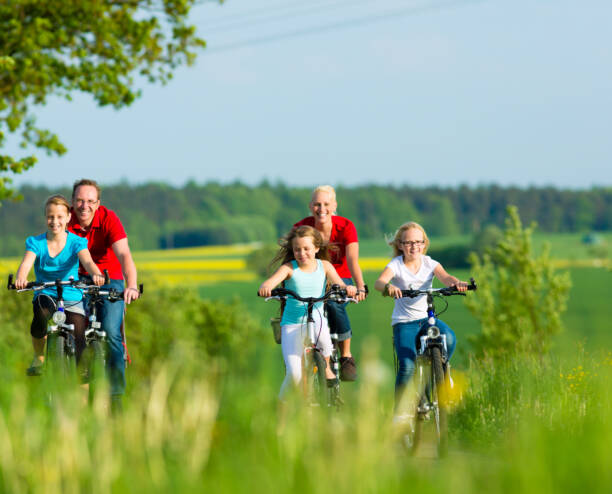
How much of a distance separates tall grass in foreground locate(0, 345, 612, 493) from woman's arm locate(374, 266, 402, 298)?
8.33 feet

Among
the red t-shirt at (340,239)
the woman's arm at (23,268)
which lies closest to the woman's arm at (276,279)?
the red t-shirt at (340,239)

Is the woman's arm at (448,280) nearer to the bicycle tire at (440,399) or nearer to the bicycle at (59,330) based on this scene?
the bicycle tire at (440,399)

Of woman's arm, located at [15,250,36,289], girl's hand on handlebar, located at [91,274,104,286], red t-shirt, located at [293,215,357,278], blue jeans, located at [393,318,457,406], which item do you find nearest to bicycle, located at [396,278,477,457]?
blue jeans, located at [393,318,457,406]

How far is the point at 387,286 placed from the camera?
6.82 metres

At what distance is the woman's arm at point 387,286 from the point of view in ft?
22.1

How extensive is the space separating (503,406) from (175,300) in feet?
127

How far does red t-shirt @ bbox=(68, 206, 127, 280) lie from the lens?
7.65 metres

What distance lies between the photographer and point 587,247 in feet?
331

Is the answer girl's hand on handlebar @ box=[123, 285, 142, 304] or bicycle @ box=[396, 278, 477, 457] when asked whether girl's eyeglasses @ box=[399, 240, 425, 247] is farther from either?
girl's hand on handlebar @ box=[123, 285, 142, 304]

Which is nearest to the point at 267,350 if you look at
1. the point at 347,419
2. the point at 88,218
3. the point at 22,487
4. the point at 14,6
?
the point at 347,419

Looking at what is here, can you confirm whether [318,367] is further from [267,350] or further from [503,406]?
[267,350]

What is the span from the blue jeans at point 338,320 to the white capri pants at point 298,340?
1.17ft

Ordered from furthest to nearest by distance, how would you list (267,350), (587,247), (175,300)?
1. (587,247)
2. (175,300)
3. (267,350)

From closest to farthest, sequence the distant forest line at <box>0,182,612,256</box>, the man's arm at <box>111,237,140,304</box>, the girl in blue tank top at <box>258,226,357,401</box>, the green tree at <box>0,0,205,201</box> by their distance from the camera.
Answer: the girl in blue tank top at <box>258,226,357,401</box>
the man's arm at <box>111,237,140,304</box>
the green tree at <box>0,0,205,201</box>
the distant forest line at <box>0,182,612,256</box>
